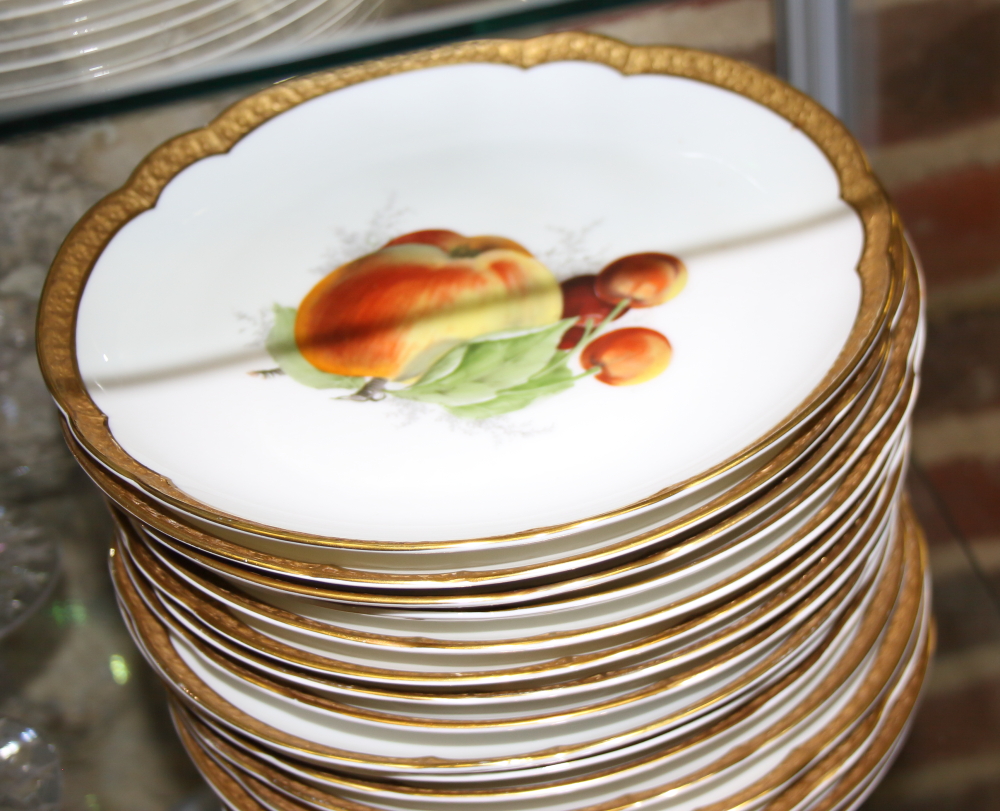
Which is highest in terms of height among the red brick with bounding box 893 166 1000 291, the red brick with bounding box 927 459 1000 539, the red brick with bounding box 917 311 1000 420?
the red brick with bounding box 893 166 1000 291

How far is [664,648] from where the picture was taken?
1.17ft

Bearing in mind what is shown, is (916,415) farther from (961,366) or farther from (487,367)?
(487,367)

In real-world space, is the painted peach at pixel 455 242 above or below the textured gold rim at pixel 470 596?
above

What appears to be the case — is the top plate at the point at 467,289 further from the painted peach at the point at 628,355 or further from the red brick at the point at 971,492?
the red brick at the point at 971,492

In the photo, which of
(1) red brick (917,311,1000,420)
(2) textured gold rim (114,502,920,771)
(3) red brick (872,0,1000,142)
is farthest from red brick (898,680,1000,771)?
(3) red brick (872,0,1000,142)

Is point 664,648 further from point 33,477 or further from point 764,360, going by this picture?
point 33,477

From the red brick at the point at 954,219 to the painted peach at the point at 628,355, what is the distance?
391mm

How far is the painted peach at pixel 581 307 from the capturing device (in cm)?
44

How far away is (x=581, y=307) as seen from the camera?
1.49ft

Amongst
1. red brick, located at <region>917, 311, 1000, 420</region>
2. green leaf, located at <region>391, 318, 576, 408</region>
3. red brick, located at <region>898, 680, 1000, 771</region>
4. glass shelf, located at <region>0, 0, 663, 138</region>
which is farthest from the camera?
red brick, located at <region>917, 311, 1000, 420</region>

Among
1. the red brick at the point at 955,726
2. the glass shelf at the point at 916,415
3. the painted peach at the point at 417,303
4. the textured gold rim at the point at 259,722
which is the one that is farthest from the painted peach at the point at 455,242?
the red brick at the point at 955,726

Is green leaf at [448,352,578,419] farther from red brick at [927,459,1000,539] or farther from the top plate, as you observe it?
red brick at [927,459,1000,539]

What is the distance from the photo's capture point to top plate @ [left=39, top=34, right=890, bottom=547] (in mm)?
380

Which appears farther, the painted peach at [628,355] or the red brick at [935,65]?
the red brick at [935,65]
